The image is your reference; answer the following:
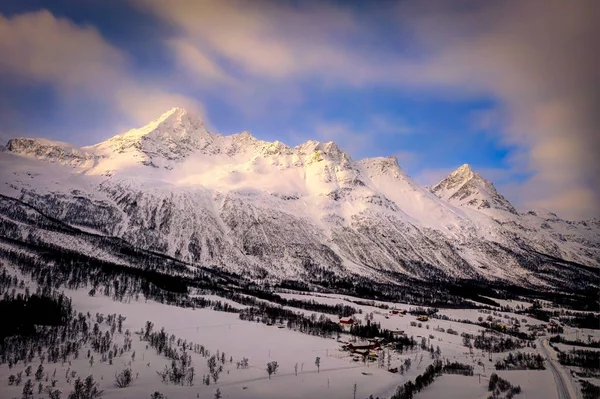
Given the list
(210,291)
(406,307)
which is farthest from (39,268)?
(406,307)

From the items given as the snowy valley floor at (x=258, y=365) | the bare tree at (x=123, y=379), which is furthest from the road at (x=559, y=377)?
the bare tree at (x=123, y=379)

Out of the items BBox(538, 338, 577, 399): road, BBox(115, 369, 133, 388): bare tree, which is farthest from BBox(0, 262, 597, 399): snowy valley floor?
BBox(538, 338, 577, 399): road

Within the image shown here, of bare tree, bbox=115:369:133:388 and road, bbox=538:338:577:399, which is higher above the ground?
road, bbox=538:338:577:399

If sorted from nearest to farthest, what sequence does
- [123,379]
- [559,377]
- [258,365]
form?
[123,379] → [258,365] → [559,377]

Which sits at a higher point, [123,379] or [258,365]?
[123,379]

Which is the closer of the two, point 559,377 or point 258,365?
point 258,365

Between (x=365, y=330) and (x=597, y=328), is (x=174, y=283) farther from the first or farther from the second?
(x=597, y=328)

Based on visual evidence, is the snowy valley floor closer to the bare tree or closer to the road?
the bare tree

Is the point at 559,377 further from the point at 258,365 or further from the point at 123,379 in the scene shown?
the point at 123,379

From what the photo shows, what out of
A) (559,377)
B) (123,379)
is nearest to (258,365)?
(123,379)
